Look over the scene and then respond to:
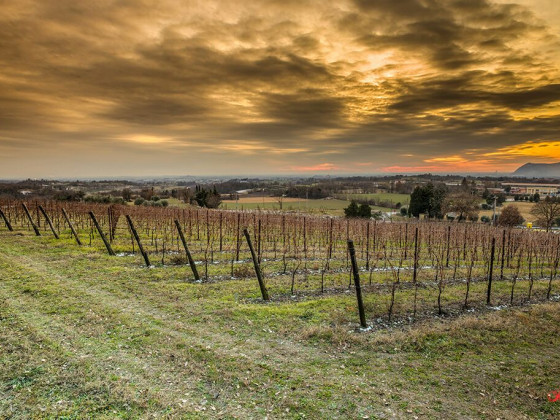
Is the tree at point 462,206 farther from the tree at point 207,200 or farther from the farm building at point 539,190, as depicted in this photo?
the tree at point 207,200

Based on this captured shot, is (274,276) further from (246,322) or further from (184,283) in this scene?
(246,322)

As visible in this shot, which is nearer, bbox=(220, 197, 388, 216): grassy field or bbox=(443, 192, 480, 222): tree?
bbox=(443, 192, 480, 222): tree

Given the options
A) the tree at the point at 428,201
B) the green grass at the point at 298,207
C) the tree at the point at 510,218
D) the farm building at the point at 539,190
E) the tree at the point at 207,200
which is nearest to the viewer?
the tree at the point at 510,218

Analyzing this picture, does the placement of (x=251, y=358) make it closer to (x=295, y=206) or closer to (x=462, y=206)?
(x=462, y=206)

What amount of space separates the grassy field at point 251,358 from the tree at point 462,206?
48821 mm

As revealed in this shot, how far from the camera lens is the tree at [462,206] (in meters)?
51.5

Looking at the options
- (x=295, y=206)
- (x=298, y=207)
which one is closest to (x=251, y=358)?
(x=298, y=207)

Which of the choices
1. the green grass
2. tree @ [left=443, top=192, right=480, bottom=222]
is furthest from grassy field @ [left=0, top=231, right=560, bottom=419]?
tree @ [left=443, top=192, right=480, bottom=222]

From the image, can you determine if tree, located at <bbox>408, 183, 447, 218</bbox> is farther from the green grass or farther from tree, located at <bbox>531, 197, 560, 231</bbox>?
tree, located at <bbox>531, 197, 560, 231</bbox>

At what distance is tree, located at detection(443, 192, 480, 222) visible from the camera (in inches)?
2026

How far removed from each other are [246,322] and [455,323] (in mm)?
4882

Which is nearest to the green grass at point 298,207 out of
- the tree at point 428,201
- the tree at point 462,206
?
the tree at point 428,201

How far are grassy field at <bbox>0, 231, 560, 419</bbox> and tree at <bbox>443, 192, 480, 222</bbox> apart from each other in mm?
48821

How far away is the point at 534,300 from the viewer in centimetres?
978
